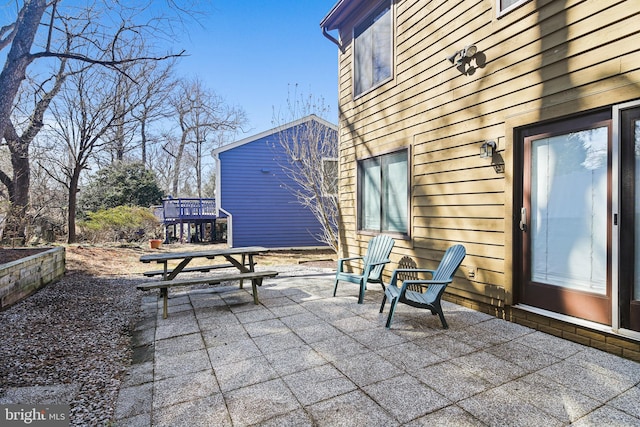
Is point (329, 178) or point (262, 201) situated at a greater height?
point (329, 178)

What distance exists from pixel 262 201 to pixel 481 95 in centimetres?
959

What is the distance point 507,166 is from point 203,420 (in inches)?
127

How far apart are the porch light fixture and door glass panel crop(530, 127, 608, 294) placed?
1.16 ft

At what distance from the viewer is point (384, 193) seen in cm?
511

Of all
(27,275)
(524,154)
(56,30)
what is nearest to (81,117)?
(56,30)

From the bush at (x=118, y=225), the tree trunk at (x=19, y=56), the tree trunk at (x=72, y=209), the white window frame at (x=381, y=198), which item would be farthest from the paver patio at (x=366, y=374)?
the bush at (x=118, y=225)

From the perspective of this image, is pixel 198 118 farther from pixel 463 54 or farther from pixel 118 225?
pixel 463 54

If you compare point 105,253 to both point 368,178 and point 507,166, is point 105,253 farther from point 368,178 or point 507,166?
point 507,166

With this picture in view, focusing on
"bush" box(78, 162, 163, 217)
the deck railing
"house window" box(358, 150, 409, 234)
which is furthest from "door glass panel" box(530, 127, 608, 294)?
"bush" box(78, 162, 163, 217)

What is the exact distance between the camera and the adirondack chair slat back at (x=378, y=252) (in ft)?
13.7

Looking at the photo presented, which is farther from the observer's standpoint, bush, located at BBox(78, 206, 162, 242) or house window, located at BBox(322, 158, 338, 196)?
bush, located at BBox(78, 206, 162, 242)

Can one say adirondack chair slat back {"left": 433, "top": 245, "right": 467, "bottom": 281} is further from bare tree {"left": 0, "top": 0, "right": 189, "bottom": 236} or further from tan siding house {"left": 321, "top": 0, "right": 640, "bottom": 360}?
bare tree {"left": 0, "top": 0, "right": 189, "bottom": 236}

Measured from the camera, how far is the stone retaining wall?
3.88 meters

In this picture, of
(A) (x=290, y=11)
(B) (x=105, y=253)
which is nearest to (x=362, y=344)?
(B) (x=105, y=253)
